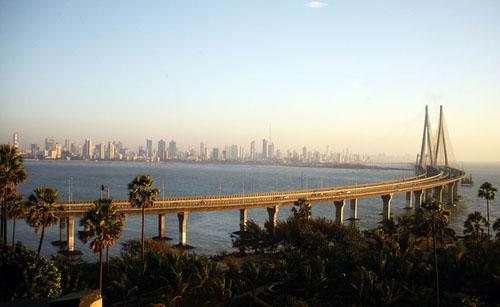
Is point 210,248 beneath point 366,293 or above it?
beneath

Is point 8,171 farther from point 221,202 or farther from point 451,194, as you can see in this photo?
point 451,194

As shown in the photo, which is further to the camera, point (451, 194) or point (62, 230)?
point (451, 194)

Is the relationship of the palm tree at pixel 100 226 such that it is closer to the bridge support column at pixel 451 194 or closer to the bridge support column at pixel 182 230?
the bridge support column at pixel 182 230

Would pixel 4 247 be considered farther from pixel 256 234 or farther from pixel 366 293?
pixel 256 234

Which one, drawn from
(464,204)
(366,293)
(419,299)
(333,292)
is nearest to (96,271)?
(333,292)

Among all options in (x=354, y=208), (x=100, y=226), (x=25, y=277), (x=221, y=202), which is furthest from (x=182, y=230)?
(x=354, y=208)

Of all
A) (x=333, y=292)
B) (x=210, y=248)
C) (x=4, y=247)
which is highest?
(x=4, y=247)
